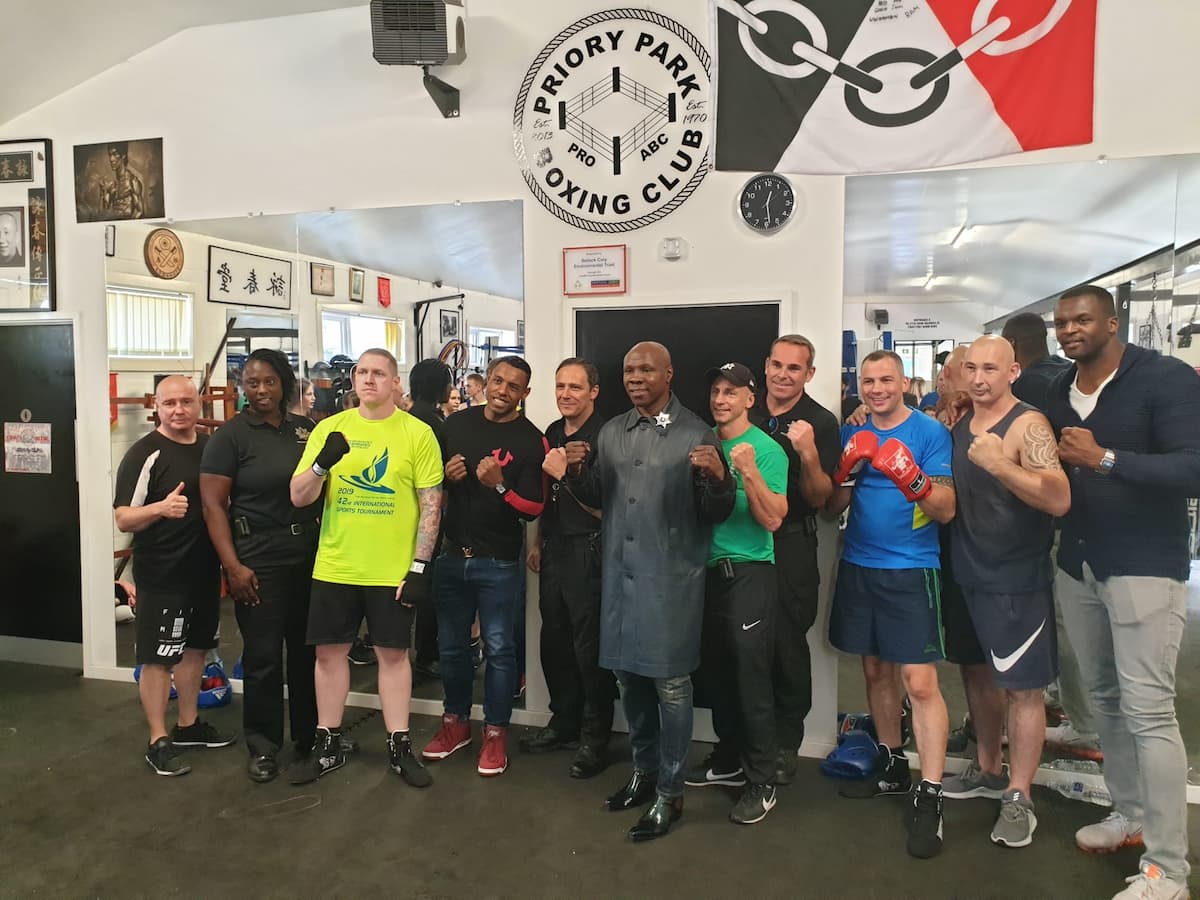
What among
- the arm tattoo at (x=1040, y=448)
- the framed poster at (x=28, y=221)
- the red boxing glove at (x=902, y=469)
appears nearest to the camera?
the arm tattoo at (x=1040, y=448)

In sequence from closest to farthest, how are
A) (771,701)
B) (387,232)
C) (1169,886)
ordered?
1. (1169,886)
2. (771,701)
3. (387,232)

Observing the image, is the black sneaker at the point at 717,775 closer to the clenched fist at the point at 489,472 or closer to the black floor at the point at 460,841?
the black floor at the point at 460,841

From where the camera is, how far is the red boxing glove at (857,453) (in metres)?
2.60

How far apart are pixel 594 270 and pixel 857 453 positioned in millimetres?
1390

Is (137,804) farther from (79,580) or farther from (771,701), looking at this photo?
(771,701)

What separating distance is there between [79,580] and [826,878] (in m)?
3.91

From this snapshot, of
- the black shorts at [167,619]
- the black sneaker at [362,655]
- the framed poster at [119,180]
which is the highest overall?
the framed poster at [119,180]

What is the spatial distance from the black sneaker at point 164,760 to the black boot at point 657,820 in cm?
178

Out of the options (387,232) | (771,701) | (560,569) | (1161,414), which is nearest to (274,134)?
(387,232)

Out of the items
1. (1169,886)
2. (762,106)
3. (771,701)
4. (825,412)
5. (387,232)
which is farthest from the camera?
(387,232)

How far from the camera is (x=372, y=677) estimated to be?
403 centimetres

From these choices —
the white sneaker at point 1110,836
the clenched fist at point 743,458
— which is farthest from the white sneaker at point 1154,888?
the clenched fist at point 743,458

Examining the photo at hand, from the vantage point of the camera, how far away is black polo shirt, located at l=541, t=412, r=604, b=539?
302cm

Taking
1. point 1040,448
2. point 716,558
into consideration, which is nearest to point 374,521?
point 716,558
